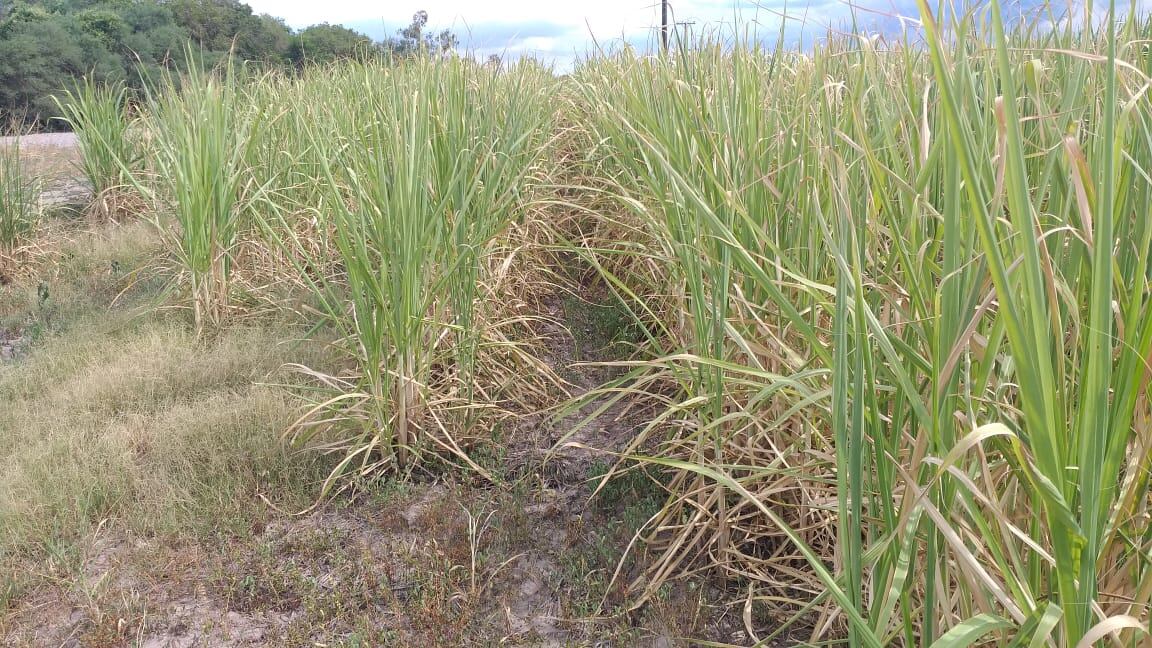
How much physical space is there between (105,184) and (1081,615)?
21.1 feet

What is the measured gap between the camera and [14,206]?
15.0 feet

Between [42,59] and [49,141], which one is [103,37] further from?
[49,141]

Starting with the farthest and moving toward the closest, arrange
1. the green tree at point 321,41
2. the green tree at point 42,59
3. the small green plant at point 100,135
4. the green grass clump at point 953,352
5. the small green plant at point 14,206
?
1. the green tree at point 42,59
2. the green tree at point 321,41
3. the small green plant at point 100,135
4. the small green plant at point 14,206
5. the green grass clump at point 953,352

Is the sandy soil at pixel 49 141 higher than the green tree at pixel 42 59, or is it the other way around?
the green tree at pixel 42 59

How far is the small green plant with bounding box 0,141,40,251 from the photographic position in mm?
4508

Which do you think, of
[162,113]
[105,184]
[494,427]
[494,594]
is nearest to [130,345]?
[162,113]

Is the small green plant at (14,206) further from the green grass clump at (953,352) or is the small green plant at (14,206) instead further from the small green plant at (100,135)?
the green grass clump at (953,352)

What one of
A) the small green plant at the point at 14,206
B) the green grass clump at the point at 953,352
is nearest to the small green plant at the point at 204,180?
the small green plant at the point at 14,206

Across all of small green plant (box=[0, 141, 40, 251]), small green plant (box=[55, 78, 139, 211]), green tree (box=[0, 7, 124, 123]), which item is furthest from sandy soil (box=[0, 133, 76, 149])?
green tree (box=[0, 7, 124, 123])

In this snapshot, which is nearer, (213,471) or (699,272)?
(699,272)

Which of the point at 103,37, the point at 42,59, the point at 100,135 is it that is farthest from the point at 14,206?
the point at 103,37

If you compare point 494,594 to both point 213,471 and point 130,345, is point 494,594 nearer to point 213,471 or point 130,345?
point 213,471

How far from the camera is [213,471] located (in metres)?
2.29

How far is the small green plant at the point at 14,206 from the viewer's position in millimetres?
4508
